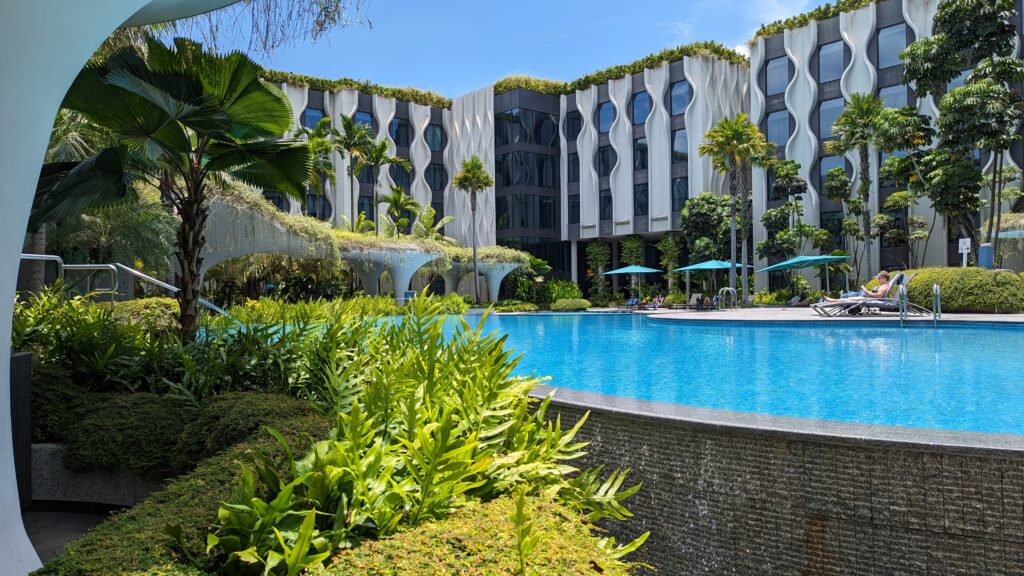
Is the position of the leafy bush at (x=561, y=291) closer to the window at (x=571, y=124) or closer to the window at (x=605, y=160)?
the window at (x=605, y=160)

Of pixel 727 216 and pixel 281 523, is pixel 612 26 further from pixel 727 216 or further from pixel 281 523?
pixel 281 523

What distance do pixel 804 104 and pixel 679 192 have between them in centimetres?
825

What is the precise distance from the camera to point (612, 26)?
137 ft

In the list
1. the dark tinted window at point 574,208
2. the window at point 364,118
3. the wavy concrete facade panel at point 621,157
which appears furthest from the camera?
the dark tinted window at point 574,208

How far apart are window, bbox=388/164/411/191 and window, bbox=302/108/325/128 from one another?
5742 mm

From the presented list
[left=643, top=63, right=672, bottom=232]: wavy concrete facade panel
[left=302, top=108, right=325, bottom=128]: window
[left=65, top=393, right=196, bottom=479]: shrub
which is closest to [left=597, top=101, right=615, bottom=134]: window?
[left=643, top=63, right=672, bottom=232]: wavy concrete facade panel

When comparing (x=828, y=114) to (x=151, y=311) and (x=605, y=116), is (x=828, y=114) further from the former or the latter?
(x=151, y=311)

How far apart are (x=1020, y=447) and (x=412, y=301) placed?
14.0 feet

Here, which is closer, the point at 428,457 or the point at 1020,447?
the point at 428,457

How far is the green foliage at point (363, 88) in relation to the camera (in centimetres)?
4197

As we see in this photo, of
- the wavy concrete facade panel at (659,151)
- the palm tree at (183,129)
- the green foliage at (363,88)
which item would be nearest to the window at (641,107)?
the wavy concrete facade panel at (659,151)

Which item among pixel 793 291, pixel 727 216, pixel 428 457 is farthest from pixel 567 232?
pixel 428 457

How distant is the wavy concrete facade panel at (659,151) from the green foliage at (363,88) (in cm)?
1597

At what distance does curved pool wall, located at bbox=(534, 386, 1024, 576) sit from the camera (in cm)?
345
